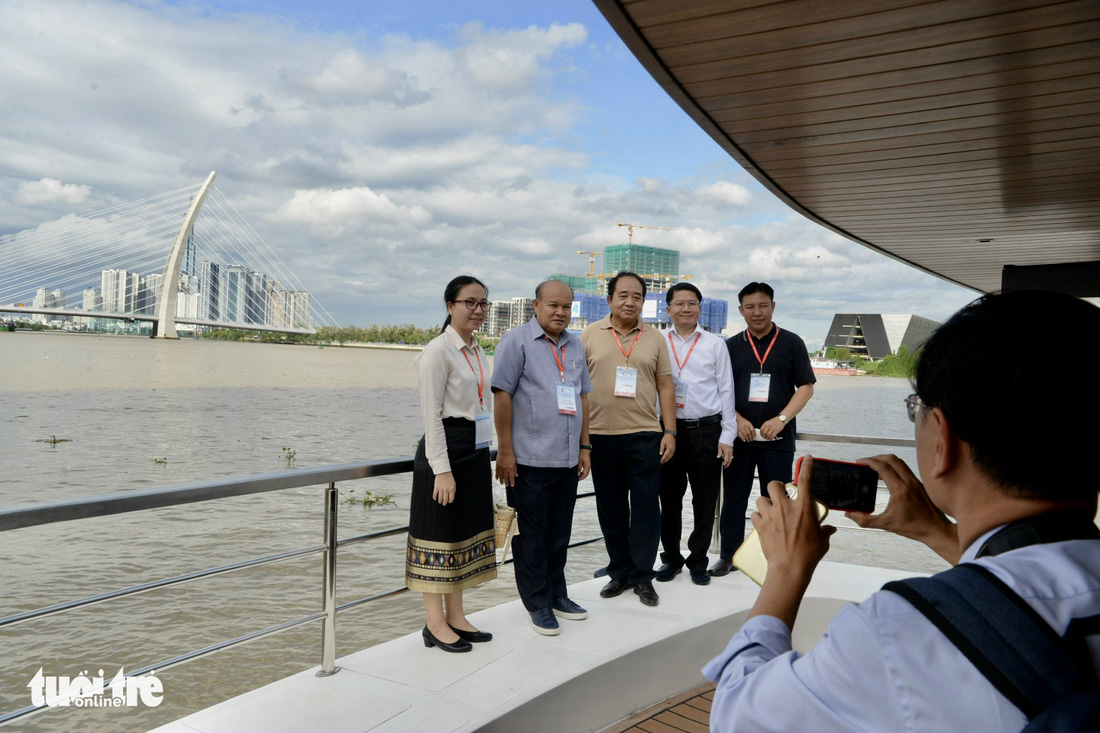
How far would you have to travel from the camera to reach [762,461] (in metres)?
3.78

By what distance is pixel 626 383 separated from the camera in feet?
11.2

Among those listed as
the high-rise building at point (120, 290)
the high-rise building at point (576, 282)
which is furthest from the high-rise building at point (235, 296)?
the high-rise building at point (576, 282)

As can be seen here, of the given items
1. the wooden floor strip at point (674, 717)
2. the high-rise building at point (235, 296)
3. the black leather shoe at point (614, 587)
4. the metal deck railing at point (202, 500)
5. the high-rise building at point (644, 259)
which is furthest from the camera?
the high-rise building at point (644, 259)

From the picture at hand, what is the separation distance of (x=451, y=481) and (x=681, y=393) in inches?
59.6

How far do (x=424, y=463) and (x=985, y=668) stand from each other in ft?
7.53

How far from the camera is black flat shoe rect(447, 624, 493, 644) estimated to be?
8.99 ft

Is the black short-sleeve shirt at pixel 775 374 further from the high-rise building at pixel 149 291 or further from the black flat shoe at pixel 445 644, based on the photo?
the high-rise building at pixel 149 291

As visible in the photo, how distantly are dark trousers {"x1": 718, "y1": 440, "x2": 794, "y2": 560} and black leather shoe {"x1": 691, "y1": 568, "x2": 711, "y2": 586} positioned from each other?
23 centimetres

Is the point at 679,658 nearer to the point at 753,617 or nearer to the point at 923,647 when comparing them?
the point at 753,617

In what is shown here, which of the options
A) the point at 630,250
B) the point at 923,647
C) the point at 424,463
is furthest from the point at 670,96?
the point at 630,250

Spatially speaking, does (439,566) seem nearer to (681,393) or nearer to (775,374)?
(681,393)

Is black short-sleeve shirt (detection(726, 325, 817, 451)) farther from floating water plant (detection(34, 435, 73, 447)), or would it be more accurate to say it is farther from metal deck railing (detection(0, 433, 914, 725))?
floating water plant (detection(34, 435, 73, 447))

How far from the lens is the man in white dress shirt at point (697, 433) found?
12.2ft

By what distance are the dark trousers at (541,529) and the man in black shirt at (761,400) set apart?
1.05 metres
